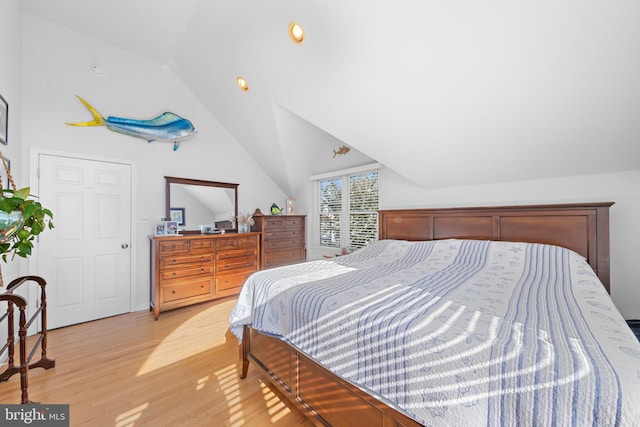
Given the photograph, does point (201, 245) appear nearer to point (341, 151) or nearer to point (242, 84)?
point (242, 84)

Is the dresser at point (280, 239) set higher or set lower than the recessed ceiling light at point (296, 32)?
lower

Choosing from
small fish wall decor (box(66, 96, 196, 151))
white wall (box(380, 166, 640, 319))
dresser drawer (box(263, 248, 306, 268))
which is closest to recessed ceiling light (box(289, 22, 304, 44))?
small fish wall decor (box(66, 96, 196, 151))

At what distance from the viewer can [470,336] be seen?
93 cm

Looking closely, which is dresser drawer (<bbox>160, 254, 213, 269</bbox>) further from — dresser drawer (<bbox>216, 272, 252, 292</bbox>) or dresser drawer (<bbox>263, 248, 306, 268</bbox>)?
dresser drawer (<bbox>263, 248, 306, 268</bbox>)

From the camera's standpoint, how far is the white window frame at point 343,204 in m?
3.77

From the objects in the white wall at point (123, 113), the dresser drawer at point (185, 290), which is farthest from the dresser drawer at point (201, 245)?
the white wall at point (123, 113)

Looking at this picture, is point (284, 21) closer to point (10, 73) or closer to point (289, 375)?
point (10, 73)

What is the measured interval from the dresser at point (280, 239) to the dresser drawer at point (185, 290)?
886 mm

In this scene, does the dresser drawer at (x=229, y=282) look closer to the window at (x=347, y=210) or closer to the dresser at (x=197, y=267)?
the dresser at (x=197, y=267)

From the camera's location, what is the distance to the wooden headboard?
2.05m

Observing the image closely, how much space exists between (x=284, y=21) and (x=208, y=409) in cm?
293

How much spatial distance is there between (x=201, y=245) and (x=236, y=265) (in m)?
0.60

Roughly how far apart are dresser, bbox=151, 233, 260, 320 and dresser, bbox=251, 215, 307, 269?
0.23m

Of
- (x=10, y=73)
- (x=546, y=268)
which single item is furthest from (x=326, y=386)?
(x=10, y=73)
